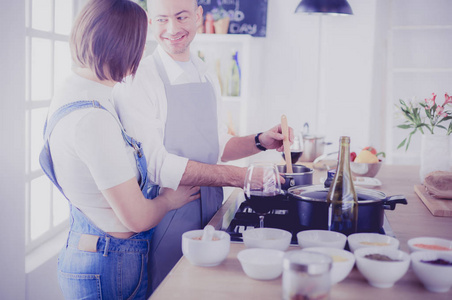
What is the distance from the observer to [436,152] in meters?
2.35

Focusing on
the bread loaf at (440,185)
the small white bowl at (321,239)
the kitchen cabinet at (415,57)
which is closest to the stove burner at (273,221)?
the small white bowl at (321,239)

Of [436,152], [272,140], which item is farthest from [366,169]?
[272,140]

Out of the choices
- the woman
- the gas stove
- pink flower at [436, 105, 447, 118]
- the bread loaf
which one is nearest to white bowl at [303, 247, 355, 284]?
the gas stove

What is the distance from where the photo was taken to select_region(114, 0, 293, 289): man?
189 centimetres

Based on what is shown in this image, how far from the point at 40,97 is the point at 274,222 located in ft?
5.28

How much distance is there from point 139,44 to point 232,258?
0.74 m

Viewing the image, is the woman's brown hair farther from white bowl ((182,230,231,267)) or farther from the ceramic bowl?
the ceramic bowl

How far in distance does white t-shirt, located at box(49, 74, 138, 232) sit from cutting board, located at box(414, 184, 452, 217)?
1.13 metres

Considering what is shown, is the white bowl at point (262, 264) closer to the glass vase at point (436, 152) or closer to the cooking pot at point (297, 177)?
the cooking pot at point (297, 177)

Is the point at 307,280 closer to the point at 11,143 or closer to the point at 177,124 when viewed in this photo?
the point at 177,124

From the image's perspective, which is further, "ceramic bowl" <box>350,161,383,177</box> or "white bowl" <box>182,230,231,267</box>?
"ceramic bowl" <box>350,161,383,177</box>

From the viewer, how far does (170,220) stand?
1.94 m

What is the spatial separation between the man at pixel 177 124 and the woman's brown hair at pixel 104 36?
1.19 ft

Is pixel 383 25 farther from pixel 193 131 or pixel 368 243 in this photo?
pixel 368 243
